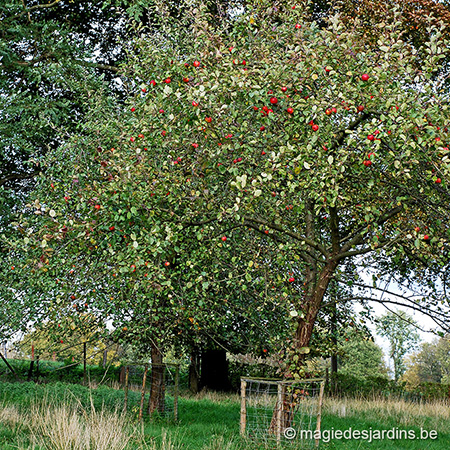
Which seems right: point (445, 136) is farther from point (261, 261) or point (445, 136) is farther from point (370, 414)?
point (370, 414)

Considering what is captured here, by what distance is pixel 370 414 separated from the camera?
12711 millimetres

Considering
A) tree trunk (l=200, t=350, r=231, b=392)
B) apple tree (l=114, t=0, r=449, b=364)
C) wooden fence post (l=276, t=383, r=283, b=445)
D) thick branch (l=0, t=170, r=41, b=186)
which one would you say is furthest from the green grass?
thick branch (l=0, t=170, r=41, b=186)

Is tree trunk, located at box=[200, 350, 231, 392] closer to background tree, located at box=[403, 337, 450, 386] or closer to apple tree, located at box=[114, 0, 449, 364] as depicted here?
apple tree, located at box=[114, 0, 449, 364]

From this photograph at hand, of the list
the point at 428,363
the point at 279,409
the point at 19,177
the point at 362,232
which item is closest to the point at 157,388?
the point at 279,409

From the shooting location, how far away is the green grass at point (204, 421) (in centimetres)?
725

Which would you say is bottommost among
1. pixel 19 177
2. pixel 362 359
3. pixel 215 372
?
pixel 362 359

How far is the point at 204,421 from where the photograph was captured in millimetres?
10766

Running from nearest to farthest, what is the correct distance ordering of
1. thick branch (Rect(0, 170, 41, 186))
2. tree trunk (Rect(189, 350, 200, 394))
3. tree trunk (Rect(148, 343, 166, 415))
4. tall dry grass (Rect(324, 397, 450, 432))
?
1. tree trunk (Rect(148, 343, 166, 415))
2. tall dry grass (Rect(324, 397, 450, 432))
3. thick branch (Rect(0, 170, 41, 186))
4. tree trunk (Rect(189, 350, 200, 394))

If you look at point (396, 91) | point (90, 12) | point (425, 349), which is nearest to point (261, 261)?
point (396, 91)

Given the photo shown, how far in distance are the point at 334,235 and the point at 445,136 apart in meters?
2.55

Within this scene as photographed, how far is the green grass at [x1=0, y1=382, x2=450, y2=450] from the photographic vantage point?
7250 mm

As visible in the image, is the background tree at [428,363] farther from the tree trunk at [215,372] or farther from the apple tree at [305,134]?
the apple tree at [305,134]

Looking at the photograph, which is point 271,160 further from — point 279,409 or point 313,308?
point 279,409

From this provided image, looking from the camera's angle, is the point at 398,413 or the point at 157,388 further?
the point at 398,413
